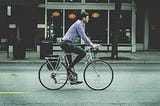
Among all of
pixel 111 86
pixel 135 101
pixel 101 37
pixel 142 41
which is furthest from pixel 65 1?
pixel 135 101

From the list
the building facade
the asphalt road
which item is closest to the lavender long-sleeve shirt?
the asphalt road

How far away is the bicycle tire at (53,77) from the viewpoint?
11.4 meters

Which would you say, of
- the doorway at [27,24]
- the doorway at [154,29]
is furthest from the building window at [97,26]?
the doorway at [154,29]

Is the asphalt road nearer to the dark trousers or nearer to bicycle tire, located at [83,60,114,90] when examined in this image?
bicycle tire, located at [83,60,114,90]

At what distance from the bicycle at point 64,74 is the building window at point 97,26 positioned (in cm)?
1817

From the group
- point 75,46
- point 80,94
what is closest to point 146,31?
point 75,46

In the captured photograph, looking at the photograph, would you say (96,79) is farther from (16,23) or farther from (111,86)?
(16,23)

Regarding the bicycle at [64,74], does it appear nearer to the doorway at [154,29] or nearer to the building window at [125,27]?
the building window at [125,27]

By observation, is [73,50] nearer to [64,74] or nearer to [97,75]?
[64,74]

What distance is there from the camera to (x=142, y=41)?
31500 mm

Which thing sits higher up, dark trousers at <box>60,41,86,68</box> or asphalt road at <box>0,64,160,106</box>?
dark trousers at <box>60,41,86,68</box>

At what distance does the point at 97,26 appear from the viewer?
2966 centimetres

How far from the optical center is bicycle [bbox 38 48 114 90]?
1134 centimetres

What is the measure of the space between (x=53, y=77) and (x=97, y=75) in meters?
1.06
